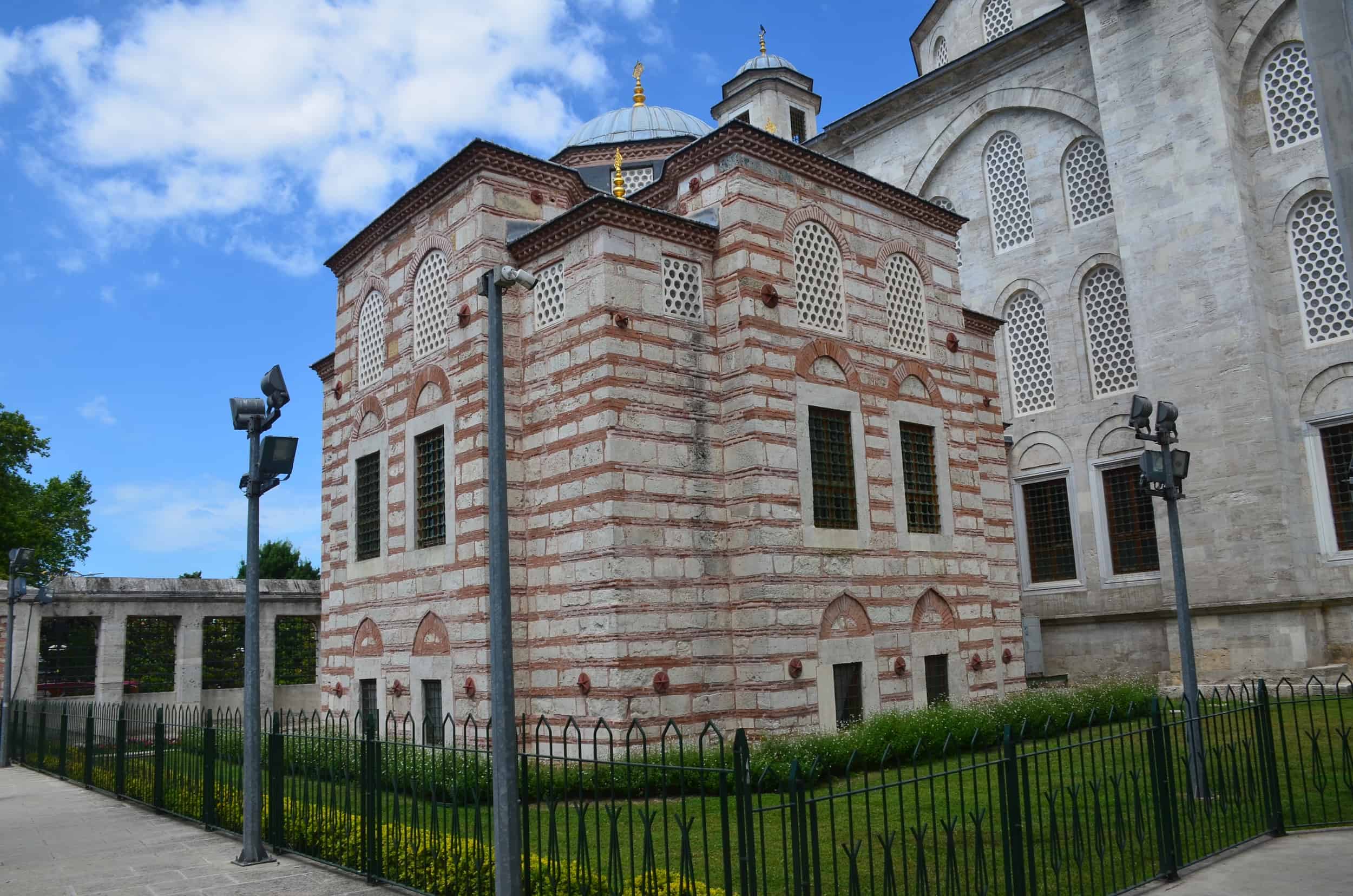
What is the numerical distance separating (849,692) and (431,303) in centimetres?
797

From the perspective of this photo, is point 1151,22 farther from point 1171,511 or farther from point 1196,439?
point 1171,511

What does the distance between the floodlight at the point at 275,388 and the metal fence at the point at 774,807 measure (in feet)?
9.91

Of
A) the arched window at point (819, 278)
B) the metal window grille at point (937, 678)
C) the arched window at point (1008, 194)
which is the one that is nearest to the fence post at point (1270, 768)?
the metal window grille at point (937, 678)

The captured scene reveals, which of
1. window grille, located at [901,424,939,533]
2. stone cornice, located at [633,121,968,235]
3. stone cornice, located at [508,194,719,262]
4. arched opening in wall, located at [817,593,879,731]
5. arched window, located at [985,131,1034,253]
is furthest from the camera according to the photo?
arched window, located at [985,131,1034,253]

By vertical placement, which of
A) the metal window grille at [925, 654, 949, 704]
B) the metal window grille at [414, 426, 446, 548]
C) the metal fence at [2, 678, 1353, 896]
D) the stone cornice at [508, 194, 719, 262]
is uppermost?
the stone cornice at [508, 194, 719, 262]

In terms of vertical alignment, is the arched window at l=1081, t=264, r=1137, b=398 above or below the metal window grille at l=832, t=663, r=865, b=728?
above

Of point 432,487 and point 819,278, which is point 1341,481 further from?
point 432,487

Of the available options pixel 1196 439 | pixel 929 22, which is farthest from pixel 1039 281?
pixel 929 22

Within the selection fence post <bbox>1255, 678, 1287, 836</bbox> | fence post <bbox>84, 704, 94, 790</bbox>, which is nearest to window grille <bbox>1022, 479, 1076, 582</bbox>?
fence post <bbox>1255, 678, 1287, 836</bbox>

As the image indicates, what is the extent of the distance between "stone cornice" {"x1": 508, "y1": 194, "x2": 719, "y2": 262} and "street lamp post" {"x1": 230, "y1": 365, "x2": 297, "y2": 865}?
4.63m

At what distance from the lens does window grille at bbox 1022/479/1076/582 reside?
20969 mm

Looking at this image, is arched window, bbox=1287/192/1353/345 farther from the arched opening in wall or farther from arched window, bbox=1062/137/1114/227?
the arched opening in wall

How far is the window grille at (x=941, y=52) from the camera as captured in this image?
87.0 ft

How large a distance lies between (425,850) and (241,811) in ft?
11.7
